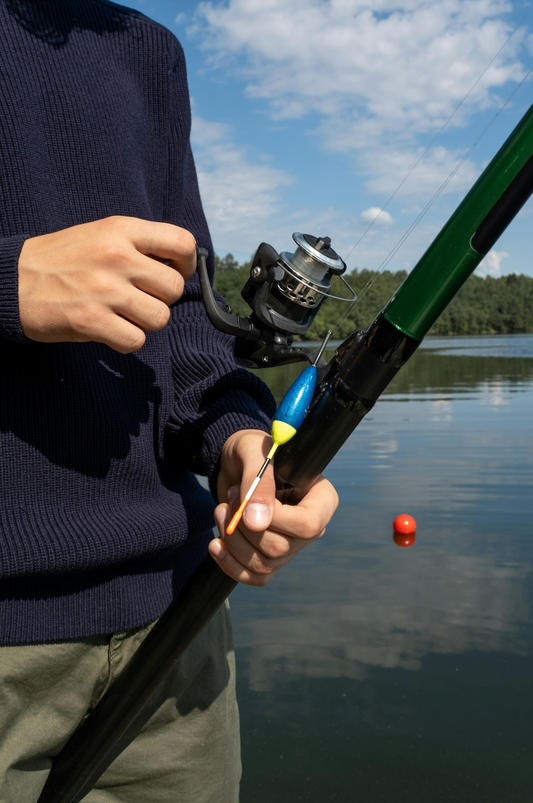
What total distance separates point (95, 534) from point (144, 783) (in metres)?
0.60

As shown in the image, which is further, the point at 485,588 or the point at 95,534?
the point at 485,588

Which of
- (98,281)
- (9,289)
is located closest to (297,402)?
(98,281)

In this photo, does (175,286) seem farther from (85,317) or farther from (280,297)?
(280,297)

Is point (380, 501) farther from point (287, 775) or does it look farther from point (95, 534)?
point (95, 534)

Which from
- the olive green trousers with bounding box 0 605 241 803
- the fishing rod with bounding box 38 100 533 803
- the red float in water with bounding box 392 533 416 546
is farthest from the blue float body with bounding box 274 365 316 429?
the red float in water with bounding box 392 533 416 546

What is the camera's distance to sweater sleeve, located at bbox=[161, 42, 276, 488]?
4.70ft

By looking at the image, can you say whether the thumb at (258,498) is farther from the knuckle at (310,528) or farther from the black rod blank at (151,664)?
the black rod blank at (151,664)

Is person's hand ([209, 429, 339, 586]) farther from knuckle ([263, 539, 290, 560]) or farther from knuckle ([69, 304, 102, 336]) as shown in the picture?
knuckle ([69, 304, 102, 336])

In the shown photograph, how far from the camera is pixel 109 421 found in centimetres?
134

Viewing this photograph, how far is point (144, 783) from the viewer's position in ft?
4.67

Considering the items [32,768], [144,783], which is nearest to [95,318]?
[32,768]

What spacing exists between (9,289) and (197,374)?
577 millimetres

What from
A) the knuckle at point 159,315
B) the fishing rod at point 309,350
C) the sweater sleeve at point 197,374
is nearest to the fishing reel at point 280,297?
the fishing rod at point 309,350

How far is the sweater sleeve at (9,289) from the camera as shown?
1029mm
